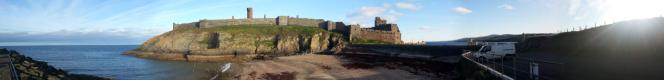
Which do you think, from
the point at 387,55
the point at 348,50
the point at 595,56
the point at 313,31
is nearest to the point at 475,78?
the point at 595,56

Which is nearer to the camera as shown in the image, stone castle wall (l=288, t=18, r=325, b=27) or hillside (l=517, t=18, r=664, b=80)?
hillside (l=517, t=18, r=664, b=80)

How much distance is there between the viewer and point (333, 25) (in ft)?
270

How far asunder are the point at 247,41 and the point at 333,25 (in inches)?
615

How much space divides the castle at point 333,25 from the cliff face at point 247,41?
2.58m

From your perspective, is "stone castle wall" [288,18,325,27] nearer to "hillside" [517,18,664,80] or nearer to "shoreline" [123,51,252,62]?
"shoreline" [123,51,252,62]

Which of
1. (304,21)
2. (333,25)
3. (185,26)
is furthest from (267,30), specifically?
(185,26)

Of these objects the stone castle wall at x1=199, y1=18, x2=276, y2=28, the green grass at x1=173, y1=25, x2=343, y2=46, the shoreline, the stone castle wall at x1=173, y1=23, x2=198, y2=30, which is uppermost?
the stone castle wall at x1=199, y1=18, x2=276, y2=28

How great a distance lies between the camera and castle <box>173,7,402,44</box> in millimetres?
74431

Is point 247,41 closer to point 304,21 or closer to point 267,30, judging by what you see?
point 267,30

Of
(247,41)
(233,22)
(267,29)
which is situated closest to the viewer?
(247,41)

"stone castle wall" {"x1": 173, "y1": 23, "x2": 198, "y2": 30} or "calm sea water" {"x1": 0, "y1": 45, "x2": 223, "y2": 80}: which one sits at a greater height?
"stone castle wall" {"x1": 173, "y1": 23, "x2": 198, "y2": 30}

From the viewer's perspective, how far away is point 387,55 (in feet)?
144

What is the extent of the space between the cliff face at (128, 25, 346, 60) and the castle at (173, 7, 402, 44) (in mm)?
2577

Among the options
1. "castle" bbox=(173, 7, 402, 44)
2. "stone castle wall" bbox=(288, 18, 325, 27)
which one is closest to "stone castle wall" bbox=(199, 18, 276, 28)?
"castle" bbox=(173, 7, 402, 44)
